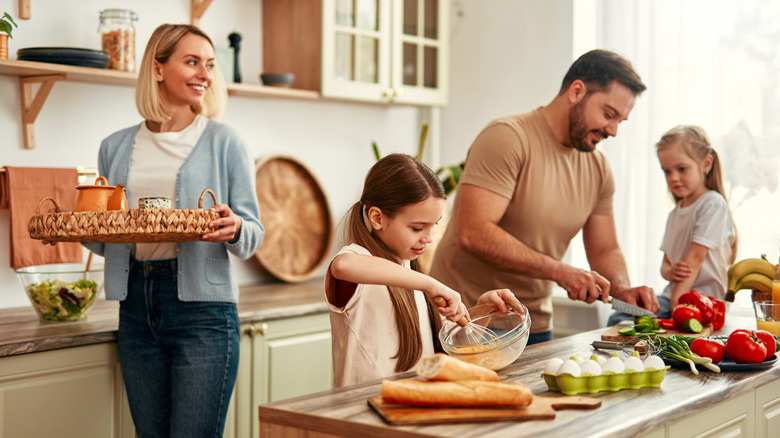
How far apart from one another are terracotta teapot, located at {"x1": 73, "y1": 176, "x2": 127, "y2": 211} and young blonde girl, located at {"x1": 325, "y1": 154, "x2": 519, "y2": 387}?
25.7 inches

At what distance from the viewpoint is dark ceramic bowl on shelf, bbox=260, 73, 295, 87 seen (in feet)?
10.4

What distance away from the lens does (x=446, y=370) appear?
129 centimetres

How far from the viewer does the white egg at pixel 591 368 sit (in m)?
1.40

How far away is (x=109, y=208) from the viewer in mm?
1997

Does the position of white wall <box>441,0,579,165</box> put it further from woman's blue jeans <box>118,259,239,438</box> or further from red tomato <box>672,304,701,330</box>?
woman's blue jeans <box>118,259,239,438</box>

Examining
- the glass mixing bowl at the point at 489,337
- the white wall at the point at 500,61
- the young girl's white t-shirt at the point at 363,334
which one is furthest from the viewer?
the white wall at the point at 500,61

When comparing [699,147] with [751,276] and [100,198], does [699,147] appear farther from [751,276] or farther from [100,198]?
[100,198]

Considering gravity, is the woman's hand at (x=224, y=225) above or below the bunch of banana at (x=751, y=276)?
above

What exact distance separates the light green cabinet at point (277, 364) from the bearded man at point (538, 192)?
2.06ft

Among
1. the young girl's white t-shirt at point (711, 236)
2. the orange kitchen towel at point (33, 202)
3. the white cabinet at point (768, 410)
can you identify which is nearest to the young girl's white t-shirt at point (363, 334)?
the white cabinet at point (768, 410)

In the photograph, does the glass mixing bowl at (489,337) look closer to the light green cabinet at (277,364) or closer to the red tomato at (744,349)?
the red tomato at (744,349)

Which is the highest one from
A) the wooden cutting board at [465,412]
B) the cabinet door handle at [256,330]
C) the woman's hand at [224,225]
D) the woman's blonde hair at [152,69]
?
the woman's blonde hair at [152,69]

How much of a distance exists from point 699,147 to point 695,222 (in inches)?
10.7

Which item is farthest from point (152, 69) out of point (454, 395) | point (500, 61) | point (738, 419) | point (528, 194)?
point (500, 61)
